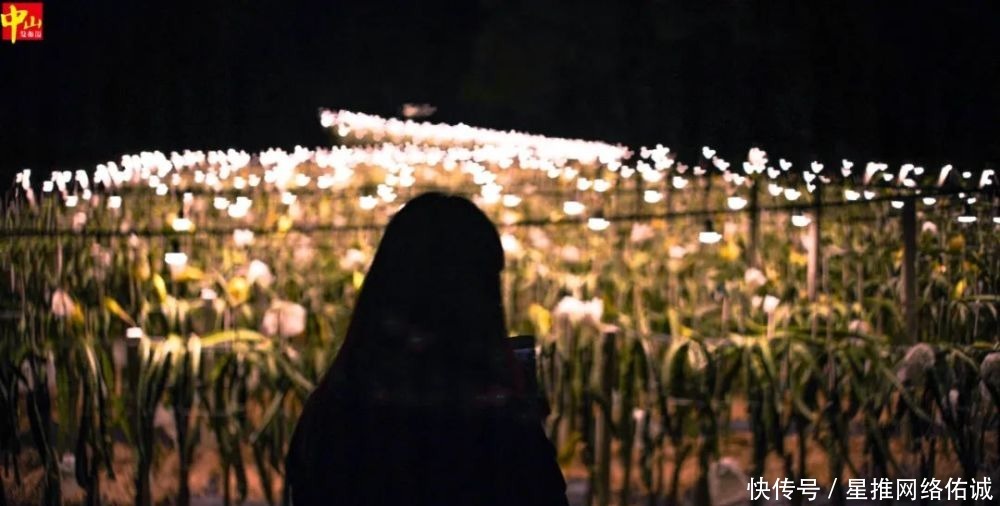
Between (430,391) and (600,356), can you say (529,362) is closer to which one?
(430,391)

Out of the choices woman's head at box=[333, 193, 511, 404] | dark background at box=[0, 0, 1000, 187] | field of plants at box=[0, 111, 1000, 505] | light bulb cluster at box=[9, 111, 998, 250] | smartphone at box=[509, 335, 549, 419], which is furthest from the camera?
dark background at box=[0, 0, 1000, 187]

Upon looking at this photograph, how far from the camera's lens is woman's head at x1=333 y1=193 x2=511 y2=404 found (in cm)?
227

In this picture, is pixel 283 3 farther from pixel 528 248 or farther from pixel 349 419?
pixel 349 419

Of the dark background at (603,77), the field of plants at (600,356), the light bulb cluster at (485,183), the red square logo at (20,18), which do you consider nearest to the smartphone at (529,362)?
the field of plants at (600,356)

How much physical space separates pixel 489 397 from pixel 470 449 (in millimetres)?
84

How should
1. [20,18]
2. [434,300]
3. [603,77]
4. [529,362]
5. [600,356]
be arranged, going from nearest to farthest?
[434,300], [529,362], [600,356], [20,18], [603,77]

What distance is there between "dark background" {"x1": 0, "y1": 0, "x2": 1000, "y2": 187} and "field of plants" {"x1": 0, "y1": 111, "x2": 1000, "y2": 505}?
8.76 m

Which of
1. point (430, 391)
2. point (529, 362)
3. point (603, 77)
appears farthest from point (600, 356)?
point (603, 77)

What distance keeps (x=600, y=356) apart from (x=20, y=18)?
11.6 meters

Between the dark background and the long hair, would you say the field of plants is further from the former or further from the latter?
the dark background

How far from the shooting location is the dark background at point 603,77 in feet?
54.9

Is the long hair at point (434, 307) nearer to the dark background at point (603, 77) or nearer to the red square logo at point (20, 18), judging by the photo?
the dark background at point (603, 77)

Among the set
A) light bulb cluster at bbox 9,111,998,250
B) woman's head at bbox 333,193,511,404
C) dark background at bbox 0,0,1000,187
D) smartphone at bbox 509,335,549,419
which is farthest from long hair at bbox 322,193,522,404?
dark background at bbox 0,0,1000,187

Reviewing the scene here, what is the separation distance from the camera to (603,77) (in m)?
34.4
